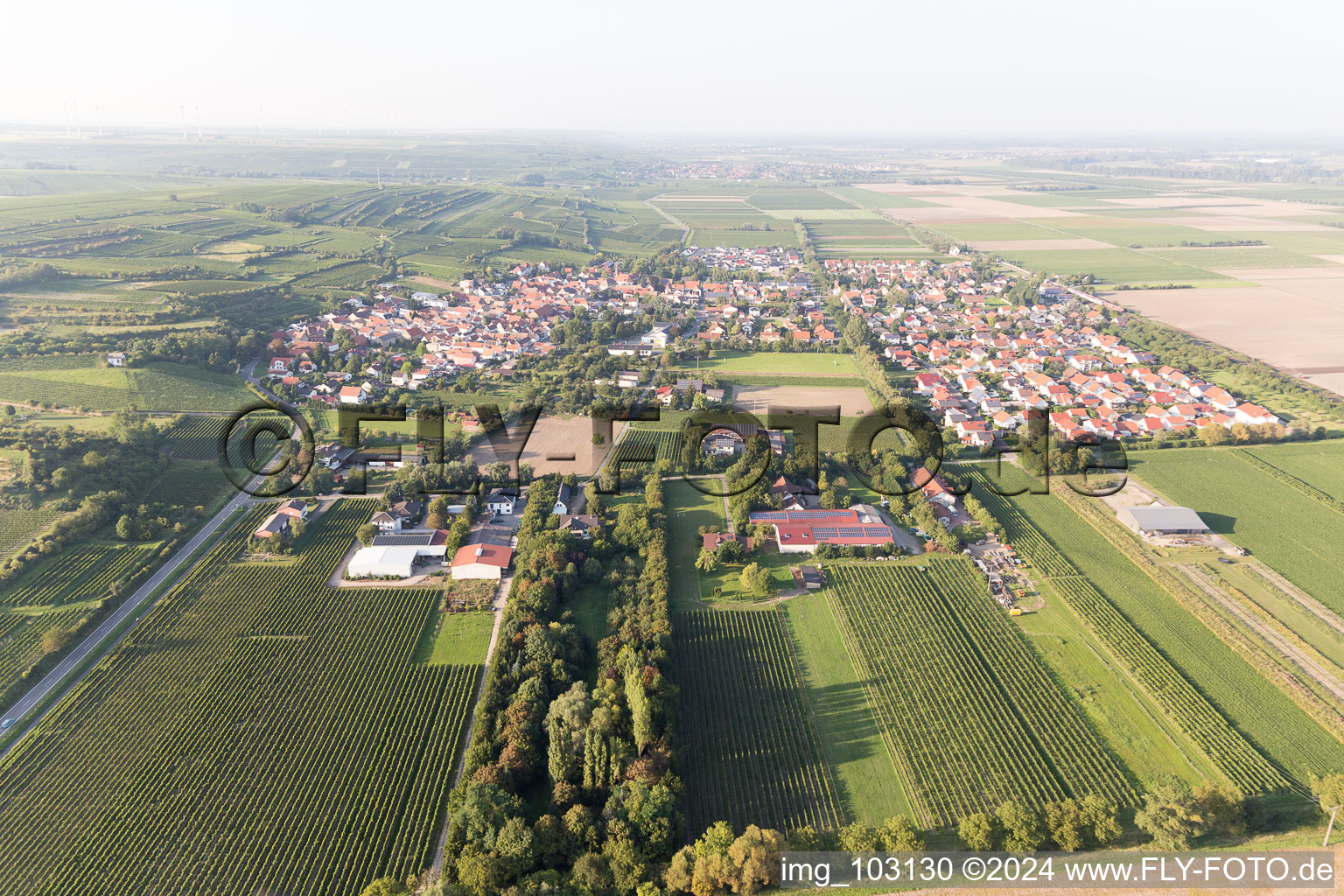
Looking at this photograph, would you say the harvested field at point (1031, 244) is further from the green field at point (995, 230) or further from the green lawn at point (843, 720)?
the green lawn at point (843, 720)

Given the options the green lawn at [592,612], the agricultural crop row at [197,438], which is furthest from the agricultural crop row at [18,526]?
the green lawn at [592,612]

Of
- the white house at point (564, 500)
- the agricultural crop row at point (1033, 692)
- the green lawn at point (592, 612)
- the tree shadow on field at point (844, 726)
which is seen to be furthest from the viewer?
the white house at point (564, 500)

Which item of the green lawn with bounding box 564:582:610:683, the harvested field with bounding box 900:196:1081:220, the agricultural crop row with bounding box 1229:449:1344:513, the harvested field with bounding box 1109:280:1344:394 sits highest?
the harvested field with bounding box 900:196:1081:220

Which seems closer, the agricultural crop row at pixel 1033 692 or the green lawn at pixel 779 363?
the agricultural crop row at pixel 1033 692

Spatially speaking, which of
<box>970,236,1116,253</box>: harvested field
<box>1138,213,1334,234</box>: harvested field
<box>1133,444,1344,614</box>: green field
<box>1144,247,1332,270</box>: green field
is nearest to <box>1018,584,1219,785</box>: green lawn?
<box>1133,444,1344,614</box>: green field

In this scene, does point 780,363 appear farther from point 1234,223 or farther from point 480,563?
point 1234,223

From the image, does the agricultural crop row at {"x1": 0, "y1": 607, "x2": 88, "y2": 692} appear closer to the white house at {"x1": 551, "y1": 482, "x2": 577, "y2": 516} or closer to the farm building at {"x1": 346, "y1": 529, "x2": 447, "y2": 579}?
the farm building at {"x1": 346, "y1": 529, "x2": 447, "y2": 579}
